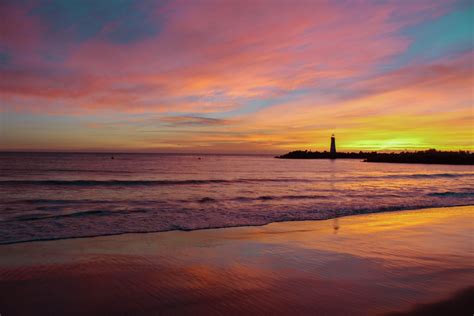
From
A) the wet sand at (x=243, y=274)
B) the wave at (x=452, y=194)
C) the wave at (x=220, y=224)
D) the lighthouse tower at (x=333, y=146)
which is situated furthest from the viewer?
the lighthouse tower at (x=333, y=146)

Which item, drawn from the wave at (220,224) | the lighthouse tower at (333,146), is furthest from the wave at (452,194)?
the lighthouse tower at (333,146)

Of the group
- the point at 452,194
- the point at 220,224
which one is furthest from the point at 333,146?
the point at 220,224

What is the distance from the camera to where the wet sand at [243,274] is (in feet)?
13.9

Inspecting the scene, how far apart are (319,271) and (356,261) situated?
1.04 metres

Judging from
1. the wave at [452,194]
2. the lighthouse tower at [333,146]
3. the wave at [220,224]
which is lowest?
the wave at [220,224]

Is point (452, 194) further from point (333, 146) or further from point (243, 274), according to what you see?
point (333, 146)

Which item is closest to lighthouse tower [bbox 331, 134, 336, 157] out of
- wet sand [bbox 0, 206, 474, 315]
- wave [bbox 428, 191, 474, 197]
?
wave [bbox 428, 191, 474, 197]

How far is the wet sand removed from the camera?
4242 millimetres

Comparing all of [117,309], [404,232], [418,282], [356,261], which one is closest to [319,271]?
[356,261]

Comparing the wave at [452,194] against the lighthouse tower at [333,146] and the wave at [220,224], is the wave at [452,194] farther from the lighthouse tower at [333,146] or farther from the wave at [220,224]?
the lighthouse tower at [333,146]

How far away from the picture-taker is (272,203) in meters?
14.3

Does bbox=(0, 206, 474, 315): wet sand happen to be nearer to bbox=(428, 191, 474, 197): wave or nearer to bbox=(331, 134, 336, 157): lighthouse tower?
bbox=(428, 191, 474, 197): wave

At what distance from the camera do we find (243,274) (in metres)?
Result: 5.42

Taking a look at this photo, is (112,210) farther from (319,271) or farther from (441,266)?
(441,266)
